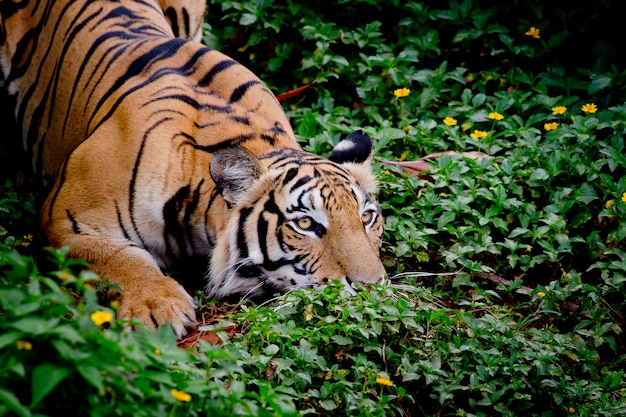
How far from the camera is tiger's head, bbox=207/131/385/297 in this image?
3.56 metres

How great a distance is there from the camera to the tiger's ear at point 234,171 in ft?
11.9

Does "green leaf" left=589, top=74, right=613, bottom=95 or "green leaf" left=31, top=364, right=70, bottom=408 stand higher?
"green leaf" left=31, top=364, right=70, bottom=408

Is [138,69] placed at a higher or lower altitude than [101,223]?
higher

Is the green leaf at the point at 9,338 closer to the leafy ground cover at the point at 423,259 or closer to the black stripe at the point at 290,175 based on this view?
the leafy ground cover at the point at 423,259

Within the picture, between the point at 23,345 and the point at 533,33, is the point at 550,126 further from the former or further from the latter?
the point at 23,345

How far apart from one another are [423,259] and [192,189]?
125 cm

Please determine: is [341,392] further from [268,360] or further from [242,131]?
[242,131]

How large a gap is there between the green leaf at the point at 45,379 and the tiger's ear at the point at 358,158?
2326 millimetres

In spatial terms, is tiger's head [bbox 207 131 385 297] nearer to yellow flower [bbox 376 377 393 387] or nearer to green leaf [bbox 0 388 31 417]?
yellow flower [bbox 376 377 393 387]

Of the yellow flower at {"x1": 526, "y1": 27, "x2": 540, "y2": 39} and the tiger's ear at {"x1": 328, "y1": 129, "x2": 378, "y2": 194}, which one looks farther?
the yellow flower at {"x1": 526, "y1": 27, "x2": 540, "y2": 39}

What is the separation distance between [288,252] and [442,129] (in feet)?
6.23

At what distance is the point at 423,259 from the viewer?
4105 mm

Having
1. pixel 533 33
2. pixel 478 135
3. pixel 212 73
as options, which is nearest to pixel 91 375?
pixel 212 73

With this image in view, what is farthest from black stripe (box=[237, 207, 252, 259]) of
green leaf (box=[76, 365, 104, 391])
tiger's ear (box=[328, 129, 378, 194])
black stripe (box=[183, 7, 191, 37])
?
black stripe (box=[183, 7, 191, 37])
